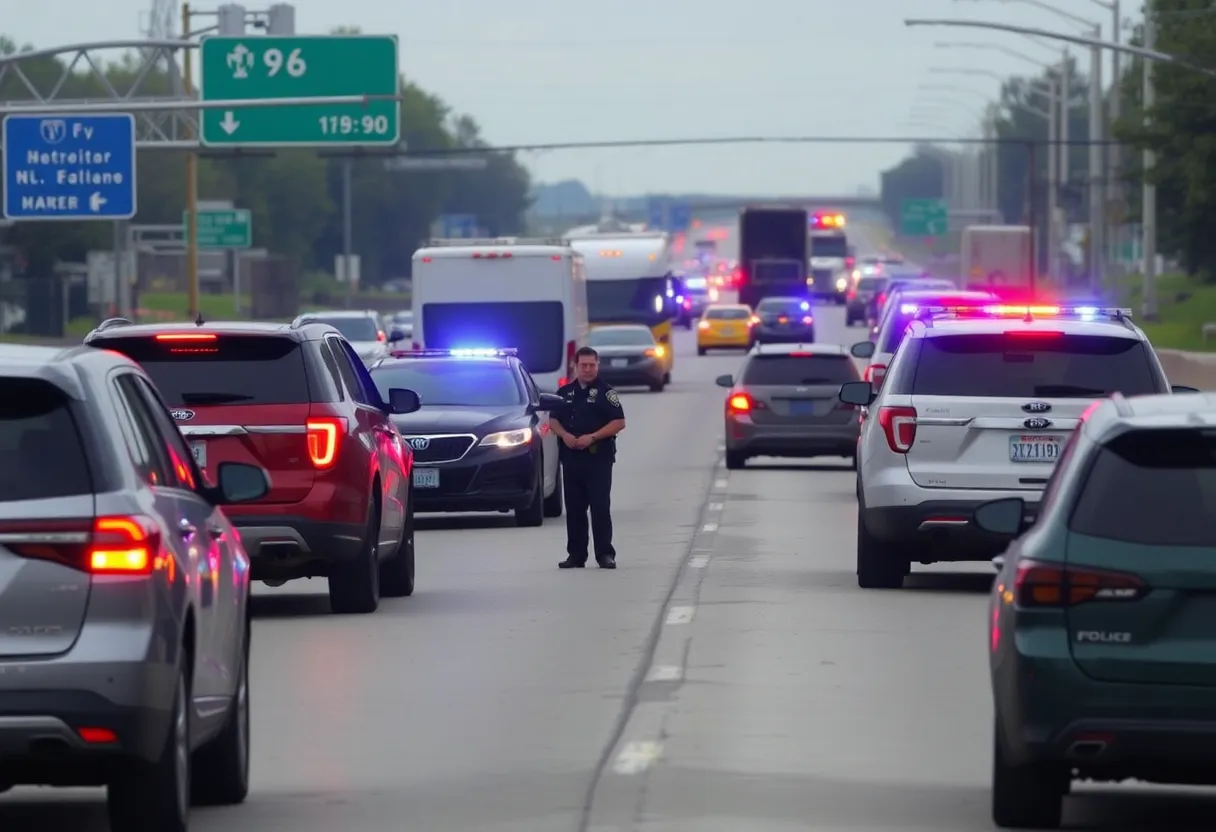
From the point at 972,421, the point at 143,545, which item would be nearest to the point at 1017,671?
the point at 143,545

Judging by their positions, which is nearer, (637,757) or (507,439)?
(637,757)

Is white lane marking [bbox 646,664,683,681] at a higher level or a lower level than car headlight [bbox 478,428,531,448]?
A: lower

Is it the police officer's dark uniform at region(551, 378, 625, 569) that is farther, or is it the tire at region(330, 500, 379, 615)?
the police officer's dark uniform at region(551, 378, 625, 569)

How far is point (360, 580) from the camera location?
16375mm

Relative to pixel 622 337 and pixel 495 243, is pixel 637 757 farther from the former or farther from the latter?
pixel 622 337

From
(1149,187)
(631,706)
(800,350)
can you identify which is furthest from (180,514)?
(1149,187)

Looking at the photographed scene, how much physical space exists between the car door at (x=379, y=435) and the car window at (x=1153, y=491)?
8166mm

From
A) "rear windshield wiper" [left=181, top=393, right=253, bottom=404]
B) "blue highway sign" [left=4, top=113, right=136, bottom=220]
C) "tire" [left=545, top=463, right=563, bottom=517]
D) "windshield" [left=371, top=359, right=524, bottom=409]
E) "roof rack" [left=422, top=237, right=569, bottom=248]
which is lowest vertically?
"tire" [left=545, top=463, right=563, bottom=517]

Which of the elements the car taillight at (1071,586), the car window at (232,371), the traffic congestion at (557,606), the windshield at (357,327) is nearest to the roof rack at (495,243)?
the windshield at (357,327)

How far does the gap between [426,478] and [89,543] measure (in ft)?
50.8

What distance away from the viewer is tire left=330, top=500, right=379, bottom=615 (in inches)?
640

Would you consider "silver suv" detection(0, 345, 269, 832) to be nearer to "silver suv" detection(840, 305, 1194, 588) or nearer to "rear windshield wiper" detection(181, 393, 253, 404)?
"rear windshield wiper" detection(181, 393, 253, 404)

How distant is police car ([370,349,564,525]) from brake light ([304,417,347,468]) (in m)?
7.03

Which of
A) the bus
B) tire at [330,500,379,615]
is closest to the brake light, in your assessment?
tire at [330,500,379,615]
